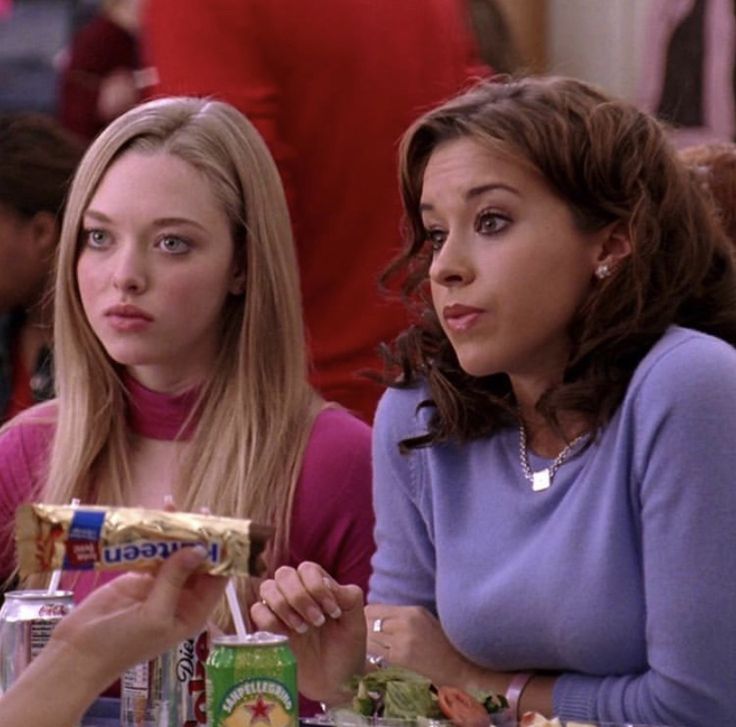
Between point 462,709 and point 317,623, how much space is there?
0.26 m

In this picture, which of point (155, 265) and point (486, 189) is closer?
point (486, 189)

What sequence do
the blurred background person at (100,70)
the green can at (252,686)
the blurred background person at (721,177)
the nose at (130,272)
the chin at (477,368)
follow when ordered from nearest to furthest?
the green can at (252,686) → the chin at (477,368) → the nose at (130,272) → the blurred background person at (721,177) → the blurred background person at (100,70)

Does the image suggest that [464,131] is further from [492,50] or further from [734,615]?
[492,50]

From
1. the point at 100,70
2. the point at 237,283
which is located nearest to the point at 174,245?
the point at 237,283

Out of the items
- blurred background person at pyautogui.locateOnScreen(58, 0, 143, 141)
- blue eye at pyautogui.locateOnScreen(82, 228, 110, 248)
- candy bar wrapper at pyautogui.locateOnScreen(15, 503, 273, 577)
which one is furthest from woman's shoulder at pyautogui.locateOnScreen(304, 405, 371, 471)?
blurred background person at pyautogui.locateOnScreen(58, 0, 143, 141)

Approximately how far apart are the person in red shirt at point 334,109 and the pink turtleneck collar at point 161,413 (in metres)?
0.36

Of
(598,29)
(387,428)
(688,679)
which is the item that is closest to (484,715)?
(688,679)

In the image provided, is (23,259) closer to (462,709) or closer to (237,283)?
(237,283)

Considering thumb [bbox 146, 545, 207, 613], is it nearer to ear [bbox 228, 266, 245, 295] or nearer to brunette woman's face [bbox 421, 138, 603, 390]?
brunette woman's face [bbox 421, 138, 603, 390]

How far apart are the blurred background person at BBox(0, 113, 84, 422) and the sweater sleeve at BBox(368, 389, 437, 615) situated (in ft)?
3.79

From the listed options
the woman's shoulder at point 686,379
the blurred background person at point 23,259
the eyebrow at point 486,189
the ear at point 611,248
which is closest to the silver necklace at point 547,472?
the woman's shoulder at point 686,379

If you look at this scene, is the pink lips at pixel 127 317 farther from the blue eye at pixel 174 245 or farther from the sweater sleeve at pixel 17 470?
the sweater sleeve at pixel 17 470

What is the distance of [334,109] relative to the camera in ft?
9.53

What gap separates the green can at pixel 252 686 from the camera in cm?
168
